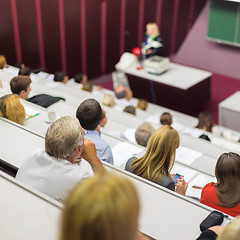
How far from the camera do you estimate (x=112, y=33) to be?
8.63m

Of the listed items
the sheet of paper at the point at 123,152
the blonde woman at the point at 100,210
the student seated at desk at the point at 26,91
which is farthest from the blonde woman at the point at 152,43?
the blonde woman at the point at 100,210

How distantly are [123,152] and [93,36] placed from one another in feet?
18.1

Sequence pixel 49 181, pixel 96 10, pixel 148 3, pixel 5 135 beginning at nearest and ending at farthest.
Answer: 1. pixel 49 181
2. pixel 5 135
3. pixel 96 10
4. pixel 148 3

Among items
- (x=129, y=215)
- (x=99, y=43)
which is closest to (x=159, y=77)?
(x=99, y=43)

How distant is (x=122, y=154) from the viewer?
3.12m

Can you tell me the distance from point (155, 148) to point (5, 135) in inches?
44.2

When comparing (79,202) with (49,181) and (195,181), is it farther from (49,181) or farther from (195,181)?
(195,181)

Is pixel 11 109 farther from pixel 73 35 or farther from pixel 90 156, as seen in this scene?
pixel 73 35

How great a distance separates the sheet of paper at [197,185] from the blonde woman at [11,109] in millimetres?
1471

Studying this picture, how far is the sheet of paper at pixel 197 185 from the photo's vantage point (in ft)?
9.17

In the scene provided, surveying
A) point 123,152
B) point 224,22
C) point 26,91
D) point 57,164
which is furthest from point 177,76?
point 57,164

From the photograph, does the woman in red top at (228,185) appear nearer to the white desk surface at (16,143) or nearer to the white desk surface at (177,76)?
the white desk surface at (16,143)

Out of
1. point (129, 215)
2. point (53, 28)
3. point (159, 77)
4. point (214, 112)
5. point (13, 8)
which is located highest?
point (129, 215)

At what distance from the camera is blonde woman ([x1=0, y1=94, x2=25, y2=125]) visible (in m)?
3.21
